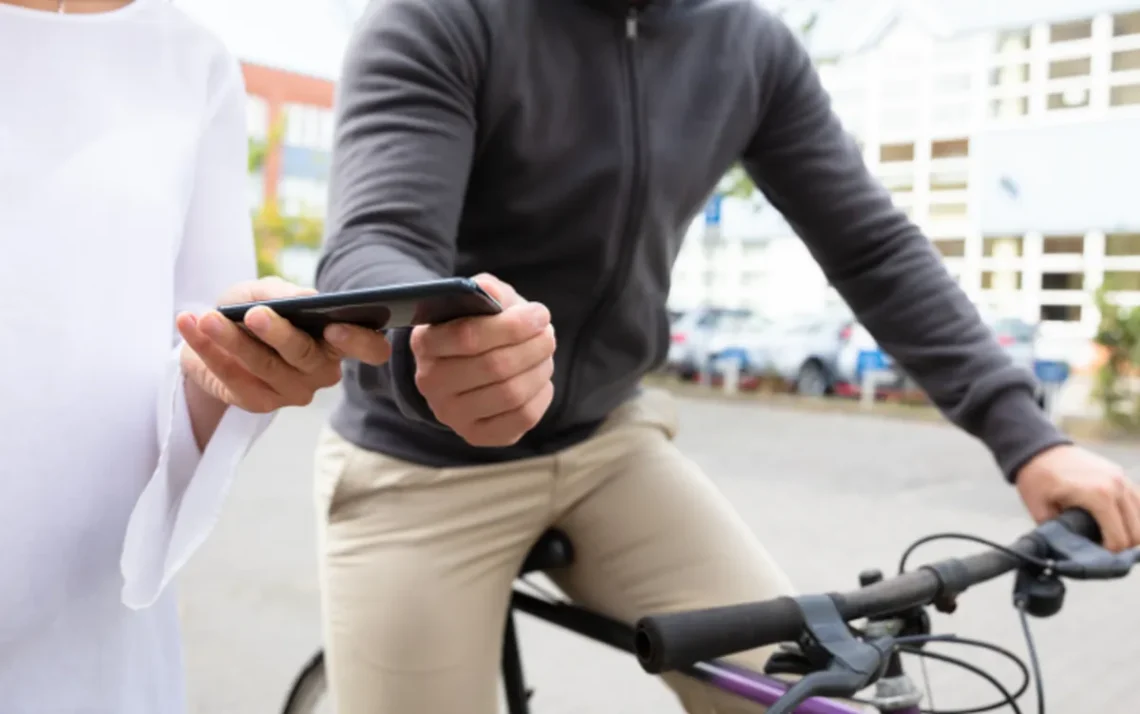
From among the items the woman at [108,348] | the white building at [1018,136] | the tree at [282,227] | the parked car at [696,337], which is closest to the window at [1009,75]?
the white building at [1018,136]

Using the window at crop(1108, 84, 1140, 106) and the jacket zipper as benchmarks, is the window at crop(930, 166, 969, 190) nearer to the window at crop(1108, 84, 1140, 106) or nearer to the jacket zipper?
the window at crop(1108, 84, 1140, 106)

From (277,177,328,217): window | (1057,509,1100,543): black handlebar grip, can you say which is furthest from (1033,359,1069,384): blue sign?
(277,177,328,217): window

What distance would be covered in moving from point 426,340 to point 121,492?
0.32 m

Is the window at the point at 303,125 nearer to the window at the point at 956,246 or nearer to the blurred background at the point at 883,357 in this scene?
the blurred background at the point at 883,357

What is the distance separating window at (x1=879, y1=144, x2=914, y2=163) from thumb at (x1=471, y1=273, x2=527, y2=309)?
246 inches

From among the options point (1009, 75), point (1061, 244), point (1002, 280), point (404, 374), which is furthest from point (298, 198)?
point (404, 374)

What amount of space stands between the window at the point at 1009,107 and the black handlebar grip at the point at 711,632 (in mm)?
6248

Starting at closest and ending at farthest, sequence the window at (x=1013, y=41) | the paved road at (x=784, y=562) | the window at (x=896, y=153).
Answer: the paved road at (x=784, y=562)
the window at (x=1013, y=41)
the window at (x=896, y=153)

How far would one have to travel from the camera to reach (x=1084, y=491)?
1040 millimetres

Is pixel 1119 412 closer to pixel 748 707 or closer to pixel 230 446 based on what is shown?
pixel 748 707

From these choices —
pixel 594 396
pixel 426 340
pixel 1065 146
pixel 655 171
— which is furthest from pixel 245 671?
pixel 1065 146

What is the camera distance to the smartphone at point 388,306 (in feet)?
1.76

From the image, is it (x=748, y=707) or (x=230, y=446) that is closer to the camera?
(x=230, y=446)

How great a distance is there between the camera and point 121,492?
814mm
